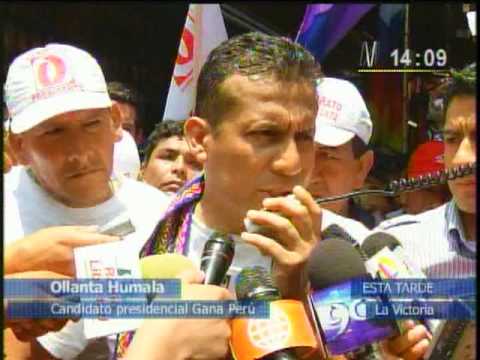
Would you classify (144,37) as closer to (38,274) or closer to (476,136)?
(38,274)

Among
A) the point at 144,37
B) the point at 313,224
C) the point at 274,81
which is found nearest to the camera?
the point at 313,224

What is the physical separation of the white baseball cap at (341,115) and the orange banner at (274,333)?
500 millimetres

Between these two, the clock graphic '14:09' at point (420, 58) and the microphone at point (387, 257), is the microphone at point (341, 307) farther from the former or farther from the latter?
the clock graphic '14:09' at point (420, 58)

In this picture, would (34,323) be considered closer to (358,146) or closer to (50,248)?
(50,248)

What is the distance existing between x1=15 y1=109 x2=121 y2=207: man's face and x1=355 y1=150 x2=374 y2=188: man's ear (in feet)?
1.70

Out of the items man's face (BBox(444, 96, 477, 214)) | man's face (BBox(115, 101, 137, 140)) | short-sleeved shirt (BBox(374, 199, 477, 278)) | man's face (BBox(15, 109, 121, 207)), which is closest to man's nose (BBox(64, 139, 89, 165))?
man's face (BBox(15, 109, 121, 207))

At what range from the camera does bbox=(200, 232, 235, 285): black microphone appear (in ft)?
4.72

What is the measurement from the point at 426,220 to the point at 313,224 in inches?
17.3

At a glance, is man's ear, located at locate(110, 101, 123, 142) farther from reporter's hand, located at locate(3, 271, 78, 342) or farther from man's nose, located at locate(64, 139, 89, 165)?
reporter's hand, located at locate(3, 271, 78, 342)

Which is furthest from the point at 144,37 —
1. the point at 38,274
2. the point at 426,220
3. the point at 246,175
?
the point at 426,220

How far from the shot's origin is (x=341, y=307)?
1.50 meters

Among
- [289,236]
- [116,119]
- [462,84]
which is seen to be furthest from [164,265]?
[462,84]

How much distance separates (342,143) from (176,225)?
1.34 feet

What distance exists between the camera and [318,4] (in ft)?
6.09
